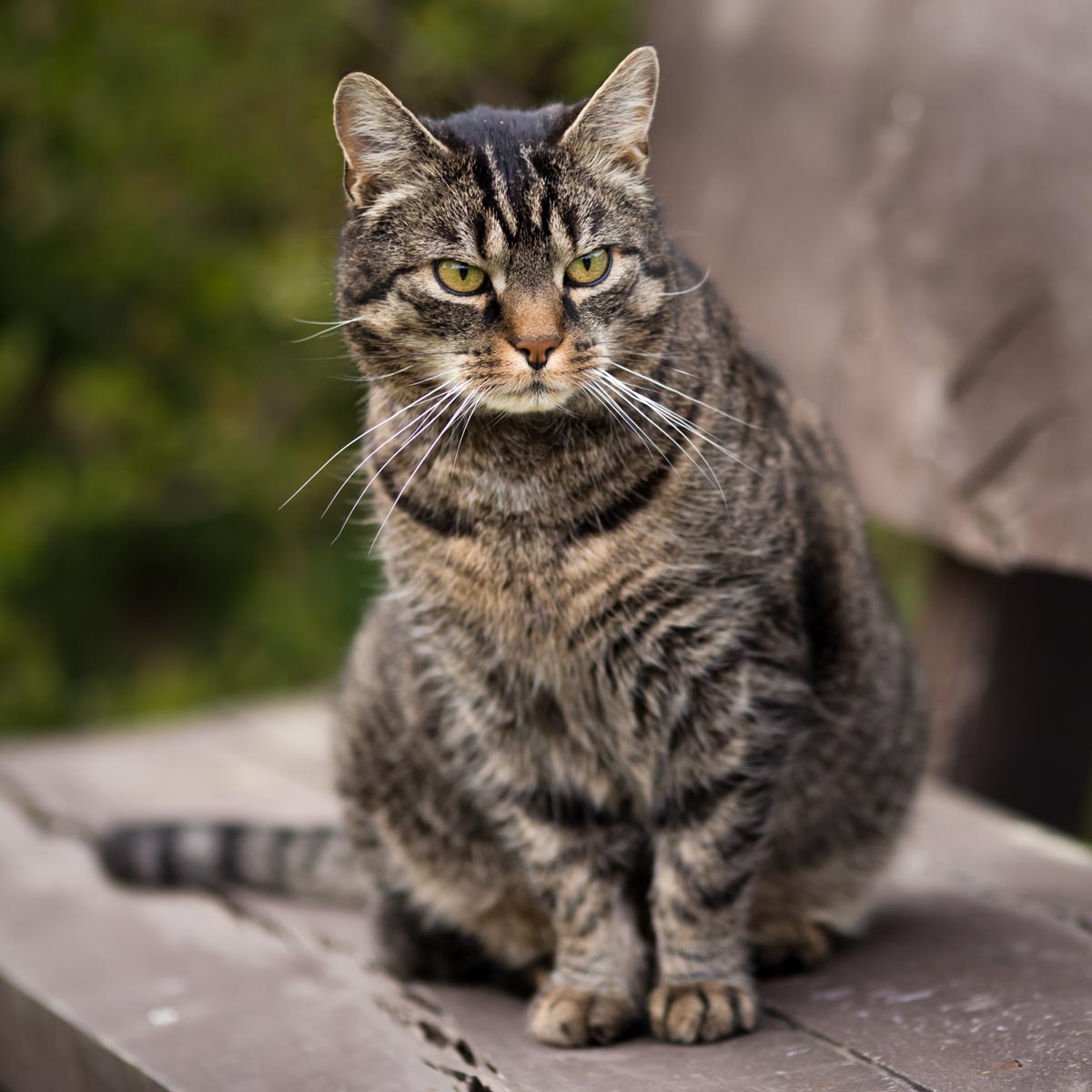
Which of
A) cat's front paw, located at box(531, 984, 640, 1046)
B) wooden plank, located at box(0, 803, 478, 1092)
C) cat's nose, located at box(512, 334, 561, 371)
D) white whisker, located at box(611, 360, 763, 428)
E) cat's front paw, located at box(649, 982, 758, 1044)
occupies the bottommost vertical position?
wooden plank, located at box(0, 803, 478, 1092)

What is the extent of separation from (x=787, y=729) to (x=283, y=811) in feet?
4.47

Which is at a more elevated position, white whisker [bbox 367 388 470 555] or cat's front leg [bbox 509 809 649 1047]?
white whisker [bbox 367 388 470 555]

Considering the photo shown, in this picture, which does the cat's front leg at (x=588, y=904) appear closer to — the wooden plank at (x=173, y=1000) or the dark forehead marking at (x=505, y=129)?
the wooden plank at (x=173, y=1000)

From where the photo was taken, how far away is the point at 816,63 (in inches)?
120

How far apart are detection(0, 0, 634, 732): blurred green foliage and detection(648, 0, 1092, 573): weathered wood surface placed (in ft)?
2.89

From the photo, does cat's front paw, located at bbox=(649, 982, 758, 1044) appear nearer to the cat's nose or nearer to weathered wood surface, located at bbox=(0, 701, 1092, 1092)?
weathered wood surface, located at bbox=(0, 701, 1092, 1092)

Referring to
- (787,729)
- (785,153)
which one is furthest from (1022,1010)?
(785,153)

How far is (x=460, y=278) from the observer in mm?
1797

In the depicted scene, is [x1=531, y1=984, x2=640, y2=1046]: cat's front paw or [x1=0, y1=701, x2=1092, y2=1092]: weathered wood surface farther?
[x1=531, y1=984, x2=640, y2=1046]: cat's front paw

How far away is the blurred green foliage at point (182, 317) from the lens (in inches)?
165

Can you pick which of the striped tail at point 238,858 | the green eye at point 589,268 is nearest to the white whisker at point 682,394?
the green eye at point 589,268

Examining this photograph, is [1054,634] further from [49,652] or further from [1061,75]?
[49,652]

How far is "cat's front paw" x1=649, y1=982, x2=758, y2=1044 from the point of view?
1.88 m

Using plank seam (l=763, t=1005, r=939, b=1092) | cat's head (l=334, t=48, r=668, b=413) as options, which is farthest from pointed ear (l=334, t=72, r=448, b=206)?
plank seam (l=763, t=1005, r=939, b=1092)
